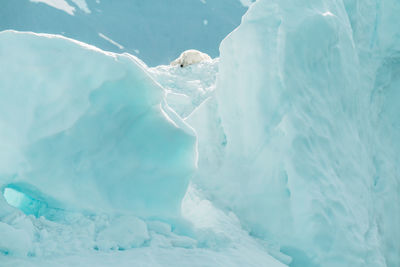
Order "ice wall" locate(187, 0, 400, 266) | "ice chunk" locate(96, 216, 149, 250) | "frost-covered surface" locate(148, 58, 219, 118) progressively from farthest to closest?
"frost-covered surface" locate(148, 58, 219, 118) → "ice wall" locate(187, 0, 400, 266) → "ice chunk" locate(96, 216, 149, 250)

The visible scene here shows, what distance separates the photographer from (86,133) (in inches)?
105

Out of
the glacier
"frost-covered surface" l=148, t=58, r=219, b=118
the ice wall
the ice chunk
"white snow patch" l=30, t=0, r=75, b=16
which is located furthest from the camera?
"white snow patch" l=30, t=0, r=75, b=16

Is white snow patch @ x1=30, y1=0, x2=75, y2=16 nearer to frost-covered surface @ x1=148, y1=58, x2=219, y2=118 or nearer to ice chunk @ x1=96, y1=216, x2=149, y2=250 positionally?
frost-covered surface @ x1=148, y1=58, x2=219, y2=118

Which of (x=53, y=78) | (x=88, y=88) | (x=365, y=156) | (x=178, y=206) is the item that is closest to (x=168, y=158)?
(x=178, y=206)

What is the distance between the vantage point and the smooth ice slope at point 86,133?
2506 mm

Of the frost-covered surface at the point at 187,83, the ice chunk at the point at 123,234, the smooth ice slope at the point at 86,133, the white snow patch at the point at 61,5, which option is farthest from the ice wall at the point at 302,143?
the white snow patch at the point at 61,5

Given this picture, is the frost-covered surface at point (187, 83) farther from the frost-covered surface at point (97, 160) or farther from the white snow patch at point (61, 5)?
the white snow patch at point (61, 5)

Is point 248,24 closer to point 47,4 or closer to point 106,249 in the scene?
point 106,249

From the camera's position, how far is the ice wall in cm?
320

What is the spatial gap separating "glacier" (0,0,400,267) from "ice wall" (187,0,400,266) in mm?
14

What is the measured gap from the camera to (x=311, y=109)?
356 centimetres

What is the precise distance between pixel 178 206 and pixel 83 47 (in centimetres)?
137

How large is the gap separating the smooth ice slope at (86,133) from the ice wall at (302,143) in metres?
0.90

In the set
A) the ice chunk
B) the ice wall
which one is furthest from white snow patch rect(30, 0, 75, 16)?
the ice chunk
